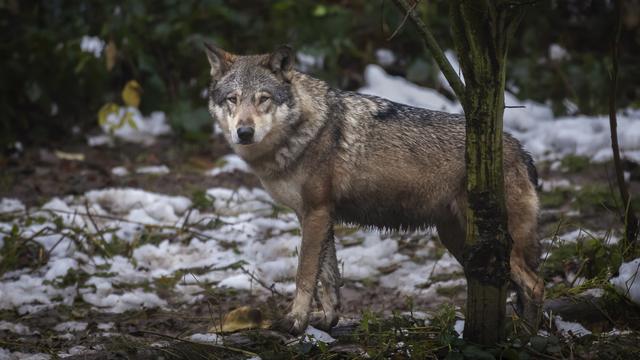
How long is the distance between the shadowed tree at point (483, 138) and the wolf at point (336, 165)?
36.2 inches

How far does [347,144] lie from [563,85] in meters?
5.52

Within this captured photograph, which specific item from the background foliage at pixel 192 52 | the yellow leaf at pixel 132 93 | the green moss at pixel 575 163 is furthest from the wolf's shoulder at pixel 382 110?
the yellow leaf at pixel 132 93

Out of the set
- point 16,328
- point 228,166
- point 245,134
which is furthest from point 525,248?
point 228,166

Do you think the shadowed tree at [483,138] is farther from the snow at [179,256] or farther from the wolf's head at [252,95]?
the snow at [179,256]

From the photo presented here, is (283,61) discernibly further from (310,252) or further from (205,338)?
(205,338)

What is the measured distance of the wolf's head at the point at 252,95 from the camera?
180 inches

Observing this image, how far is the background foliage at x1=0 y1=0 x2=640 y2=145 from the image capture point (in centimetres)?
852

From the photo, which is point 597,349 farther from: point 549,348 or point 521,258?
point 521,258

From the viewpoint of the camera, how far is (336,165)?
15.3 ft

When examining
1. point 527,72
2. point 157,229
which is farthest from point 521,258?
point 527,72

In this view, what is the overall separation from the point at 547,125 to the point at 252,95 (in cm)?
488

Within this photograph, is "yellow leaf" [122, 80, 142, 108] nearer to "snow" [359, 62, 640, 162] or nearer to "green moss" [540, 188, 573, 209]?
"snow" [359, 62, 640, 162]

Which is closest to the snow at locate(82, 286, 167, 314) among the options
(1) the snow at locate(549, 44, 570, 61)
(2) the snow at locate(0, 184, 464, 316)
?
(2) the snow at locate(0, 184, 464, 316)

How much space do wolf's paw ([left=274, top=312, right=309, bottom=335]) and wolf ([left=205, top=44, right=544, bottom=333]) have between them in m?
0.08
